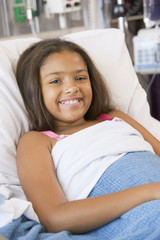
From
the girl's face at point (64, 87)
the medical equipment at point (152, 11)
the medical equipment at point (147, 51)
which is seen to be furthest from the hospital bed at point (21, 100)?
the medical equipment at point (152, 11)

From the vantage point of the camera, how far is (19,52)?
1484 mm

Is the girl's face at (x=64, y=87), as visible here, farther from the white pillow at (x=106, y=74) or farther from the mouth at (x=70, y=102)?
the white pillow at (x=106, y=74)

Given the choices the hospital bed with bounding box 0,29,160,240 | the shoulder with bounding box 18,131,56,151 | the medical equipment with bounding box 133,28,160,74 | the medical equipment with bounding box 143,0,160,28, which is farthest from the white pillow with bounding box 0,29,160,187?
the medical equipment with bounding box 143,0,160,28

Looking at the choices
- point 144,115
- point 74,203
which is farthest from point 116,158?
point 144,115

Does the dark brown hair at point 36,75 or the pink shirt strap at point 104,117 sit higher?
the dark brown hair at point 36,75

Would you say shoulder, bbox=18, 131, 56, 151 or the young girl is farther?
shoulder, bbox=18, 131, 56, 151

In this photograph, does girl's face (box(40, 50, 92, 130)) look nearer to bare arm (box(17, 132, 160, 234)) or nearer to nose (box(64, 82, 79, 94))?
nose (box(64, 82, 79, 94))

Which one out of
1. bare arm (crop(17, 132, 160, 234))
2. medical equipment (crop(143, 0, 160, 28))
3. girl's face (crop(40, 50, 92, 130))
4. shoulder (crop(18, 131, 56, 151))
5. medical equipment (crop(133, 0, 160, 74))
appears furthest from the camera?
medical equipment (crop(143, 0, 160, 28))

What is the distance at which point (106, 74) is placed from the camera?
1.60 metres

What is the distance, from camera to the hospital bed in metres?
1.02

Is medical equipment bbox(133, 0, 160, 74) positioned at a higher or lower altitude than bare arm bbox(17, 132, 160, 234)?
higher

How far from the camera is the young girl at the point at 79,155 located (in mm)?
963

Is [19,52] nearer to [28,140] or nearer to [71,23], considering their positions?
[28,140]

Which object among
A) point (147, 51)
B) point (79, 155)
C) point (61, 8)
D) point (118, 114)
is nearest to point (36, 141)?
point (79, 155)
